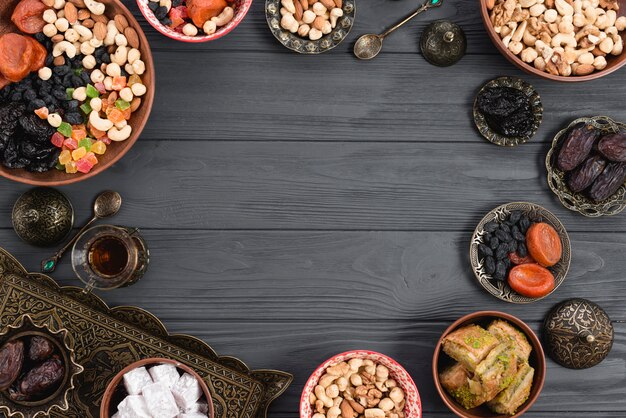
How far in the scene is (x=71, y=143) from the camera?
129cm

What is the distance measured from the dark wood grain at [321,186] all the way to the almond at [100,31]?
0.24 metres

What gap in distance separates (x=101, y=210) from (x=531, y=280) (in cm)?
92

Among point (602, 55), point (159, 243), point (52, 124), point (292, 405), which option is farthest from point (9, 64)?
point (602, 55)

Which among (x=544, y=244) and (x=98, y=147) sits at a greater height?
(x=98, y=147)

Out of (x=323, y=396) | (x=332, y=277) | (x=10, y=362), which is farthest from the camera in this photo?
(x=332, y=277)

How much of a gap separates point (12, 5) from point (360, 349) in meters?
1.00

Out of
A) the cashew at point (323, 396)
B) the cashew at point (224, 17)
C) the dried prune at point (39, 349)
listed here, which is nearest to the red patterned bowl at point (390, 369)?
the cashew at point (323, 396)

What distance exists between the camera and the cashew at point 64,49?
4.23 ft

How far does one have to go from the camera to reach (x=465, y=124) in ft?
4.66

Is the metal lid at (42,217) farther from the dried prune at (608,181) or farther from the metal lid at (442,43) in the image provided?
the dried prune at (608,181)

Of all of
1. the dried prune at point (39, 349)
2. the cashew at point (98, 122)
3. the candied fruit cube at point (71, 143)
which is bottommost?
the dried prune at point (39, 349)

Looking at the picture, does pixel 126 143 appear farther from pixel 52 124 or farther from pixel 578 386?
pixel 578 386

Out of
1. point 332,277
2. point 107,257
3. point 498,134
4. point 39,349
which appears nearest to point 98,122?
point 107,257

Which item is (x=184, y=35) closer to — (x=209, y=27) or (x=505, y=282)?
(x=209, y=27)
